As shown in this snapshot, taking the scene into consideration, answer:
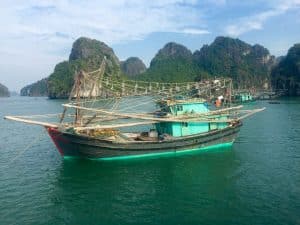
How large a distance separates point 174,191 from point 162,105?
13511 millimetres

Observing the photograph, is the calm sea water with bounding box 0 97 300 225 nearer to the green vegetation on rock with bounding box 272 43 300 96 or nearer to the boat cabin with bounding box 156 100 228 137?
the boat cabin with bounding box 156 100 228 137

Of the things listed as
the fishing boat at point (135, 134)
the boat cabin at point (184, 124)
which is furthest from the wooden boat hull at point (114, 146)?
the boat cabin at point (184, 124)

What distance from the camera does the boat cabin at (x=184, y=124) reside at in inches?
1283

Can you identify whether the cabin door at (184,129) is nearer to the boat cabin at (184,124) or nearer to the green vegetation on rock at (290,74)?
the boat cabin at (184,124)

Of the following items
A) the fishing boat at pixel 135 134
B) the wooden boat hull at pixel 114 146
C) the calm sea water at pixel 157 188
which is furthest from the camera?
the fishing boat at pixel 135 134

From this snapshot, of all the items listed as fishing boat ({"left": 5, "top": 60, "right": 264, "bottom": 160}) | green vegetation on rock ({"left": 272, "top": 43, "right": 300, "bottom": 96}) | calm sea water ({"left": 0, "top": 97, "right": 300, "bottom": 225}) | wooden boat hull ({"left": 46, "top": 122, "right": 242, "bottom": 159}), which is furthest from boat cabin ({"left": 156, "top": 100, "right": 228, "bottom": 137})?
green vegetation on rock ({"left": 272, "top": 43, "right": 300, "bottom": 96})

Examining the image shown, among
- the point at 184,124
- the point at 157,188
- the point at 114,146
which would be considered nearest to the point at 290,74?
the point at 184,124

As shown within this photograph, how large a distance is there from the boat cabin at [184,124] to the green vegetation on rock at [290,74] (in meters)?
116

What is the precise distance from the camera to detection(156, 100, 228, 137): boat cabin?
107ft

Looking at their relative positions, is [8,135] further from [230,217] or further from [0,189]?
[230,217]

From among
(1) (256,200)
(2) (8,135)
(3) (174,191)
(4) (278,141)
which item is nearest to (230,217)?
(1) (256,200)

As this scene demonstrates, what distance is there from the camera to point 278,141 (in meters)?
38.9

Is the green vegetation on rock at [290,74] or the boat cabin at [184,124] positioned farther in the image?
the green vegetation on rock at [290,74]

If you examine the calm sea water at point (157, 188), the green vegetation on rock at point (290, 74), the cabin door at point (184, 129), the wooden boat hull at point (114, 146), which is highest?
the green vegetation on rock at point (290, 74)
